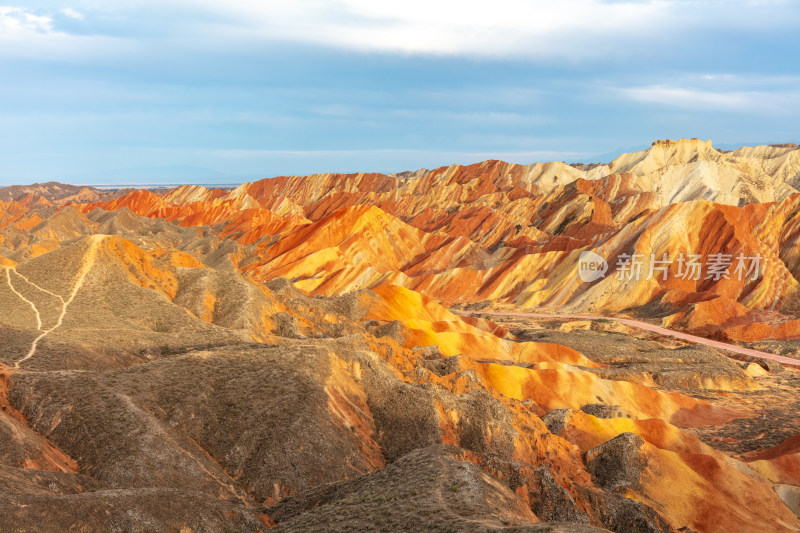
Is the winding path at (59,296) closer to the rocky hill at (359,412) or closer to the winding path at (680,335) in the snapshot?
the rocky hill at (359,412)

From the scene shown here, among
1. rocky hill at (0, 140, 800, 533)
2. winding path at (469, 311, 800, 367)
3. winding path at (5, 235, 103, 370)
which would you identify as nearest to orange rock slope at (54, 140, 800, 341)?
rocky hill at (0, 140, 800, 533)

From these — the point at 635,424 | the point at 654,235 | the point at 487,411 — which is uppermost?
the point at 654,235

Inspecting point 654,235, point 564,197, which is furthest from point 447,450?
point 564,197

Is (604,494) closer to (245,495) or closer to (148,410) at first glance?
(245,495)

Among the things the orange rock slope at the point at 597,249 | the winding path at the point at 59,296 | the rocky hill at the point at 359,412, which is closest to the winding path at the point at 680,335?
the rocky hill at the point at 359,412

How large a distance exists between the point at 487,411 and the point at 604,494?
8.33 meters

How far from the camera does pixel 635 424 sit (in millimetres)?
42406

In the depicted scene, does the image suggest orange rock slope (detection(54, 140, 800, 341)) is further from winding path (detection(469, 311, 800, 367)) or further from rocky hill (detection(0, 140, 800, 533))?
winding path (detection(469, 311, 800, 367))

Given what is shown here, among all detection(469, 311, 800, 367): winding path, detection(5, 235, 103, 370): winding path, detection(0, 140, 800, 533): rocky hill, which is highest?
detection(5, 235, 103, 370): winding path

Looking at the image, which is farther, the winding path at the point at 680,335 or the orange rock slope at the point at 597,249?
the orange rock slope at the point at 597,249

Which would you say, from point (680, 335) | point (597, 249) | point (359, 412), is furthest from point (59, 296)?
point (597, 249)

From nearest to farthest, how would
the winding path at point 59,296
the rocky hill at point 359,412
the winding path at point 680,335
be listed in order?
1. the rocky hill at point 359,412
2. the winding path at point 59,296
3. the winding path at point 680,335

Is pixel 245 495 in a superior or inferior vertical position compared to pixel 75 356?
inferior

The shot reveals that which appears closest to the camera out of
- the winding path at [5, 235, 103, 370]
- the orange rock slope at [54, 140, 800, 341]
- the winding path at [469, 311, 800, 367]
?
the winding path at [5, 235, 103, 370]
